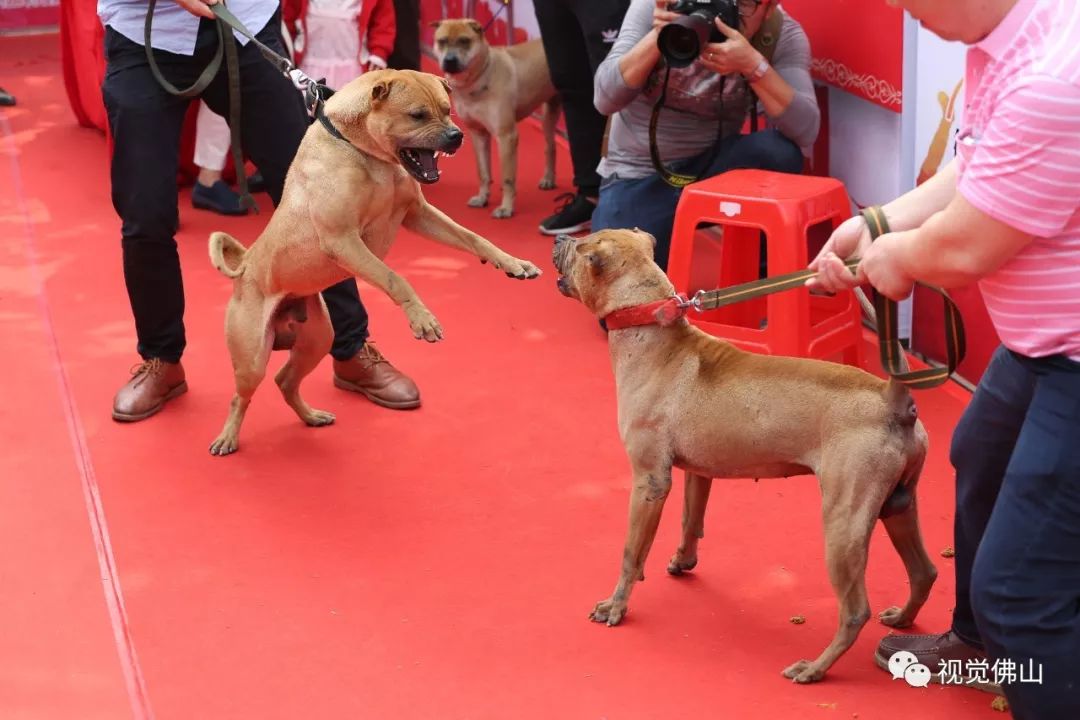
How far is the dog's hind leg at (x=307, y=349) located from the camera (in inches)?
174

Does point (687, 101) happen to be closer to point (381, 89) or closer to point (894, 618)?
point (381, 89)

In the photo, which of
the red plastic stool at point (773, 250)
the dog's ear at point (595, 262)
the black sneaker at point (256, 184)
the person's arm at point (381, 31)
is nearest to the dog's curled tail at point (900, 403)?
the dog's ear at point (595, 262)

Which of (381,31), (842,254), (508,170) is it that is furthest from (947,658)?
(381,31)

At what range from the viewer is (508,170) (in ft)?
22.9

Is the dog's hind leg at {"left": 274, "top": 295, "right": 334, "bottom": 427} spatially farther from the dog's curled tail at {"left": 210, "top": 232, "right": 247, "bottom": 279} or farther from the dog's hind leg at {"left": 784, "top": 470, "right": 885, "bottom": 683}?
the dog's hind leg at {"left": 784, "top": 470, "right": 885, "bottom": 683}

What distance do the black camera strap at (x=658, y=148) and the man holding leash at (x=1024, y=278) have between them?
2711 mm

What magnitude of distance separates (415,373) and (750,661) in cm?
234

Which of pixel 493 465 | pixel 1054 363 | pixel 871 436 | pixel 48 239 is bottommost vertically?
pixel 48 239

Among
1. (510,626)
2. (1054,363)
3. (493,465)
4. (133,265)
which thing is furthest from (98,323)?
A: (1054,363)

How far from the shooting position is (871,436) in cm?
285

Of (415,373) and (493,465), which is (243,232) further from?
(493,465)

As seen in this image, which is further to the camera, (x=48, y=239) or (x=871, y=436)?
(x=48, y=239)

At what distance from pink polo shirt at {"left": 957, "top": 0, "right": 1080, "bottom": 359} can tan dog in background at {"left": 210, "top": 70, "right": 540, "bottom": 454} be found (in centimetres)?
194

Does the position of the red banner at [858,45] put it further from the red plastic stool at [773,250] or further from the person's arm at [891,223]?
the person's arm at [891,223]
